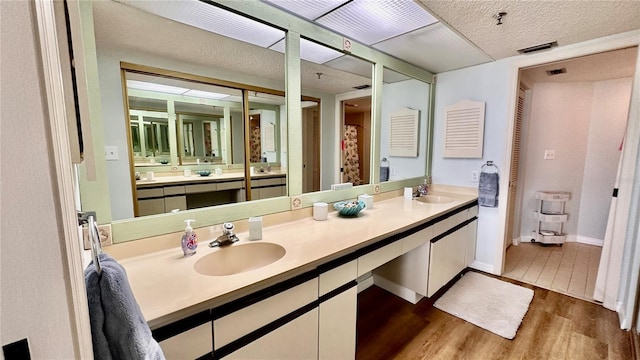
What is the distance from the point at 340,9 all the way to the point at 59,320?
6.11ft

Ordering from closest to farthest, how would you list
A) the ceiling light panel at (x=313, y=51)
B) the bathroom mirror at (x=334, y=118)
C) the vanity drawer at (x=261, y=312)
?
the vanity drawer at (x=261, y=312)
the ceiling light panel at (x=313, y=51)
the bathroom mirror at (x=334, y=118)

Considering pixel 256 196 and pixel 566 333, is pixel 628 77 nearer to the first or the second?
pixel 566 333

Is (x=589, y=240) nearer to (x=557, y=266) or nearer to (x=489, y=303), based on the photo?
(x=557, y=266)

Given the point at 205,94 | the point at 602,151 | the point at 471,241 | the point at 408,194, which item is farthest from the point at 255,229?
the point at 602,151

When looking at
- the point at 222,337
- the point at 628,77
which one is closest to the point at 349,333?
the point at 222,337

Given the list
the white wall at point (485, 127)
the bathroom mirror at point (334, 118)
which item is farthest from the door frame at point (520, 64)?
the bathroom mirror at point (334, 118)

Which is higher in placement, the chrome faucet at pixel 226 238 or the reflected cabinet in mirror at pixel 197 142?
the reflected cabinet in mirror at pixel 197 142

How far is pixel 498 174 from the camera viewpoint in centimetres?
265

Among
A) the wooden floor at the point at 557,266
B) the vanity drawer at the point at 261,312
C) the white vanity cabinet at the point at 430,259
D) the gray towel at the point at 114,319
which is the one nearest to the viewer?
the gray towel at the point at 114,319

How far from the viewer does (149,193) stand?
1339mm

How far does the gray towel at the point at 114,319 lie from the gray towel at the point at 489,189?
2.98m

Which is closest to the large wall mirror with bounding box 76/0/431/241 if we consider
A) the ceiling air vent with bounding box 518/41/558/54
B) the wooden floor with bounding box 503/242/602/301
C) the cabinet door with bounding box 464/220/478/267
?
the ceiling air vent with bounding box 518/41/558/54

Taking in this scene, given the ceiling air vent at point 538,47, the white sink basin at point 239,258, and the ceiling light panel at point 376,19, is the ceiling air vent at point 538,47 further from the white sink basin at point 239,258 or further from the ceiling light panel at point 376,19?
the white sink basin at point 239,258

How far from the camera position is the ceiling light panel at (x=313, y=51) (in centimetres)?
171
